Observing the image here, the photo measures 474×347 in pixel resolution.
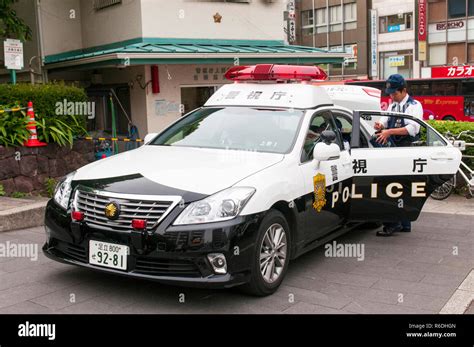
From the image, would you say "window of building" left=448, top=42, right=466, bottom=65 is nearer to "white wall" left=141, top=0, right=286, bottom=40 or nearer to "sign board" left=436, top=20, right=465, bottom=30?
"sign board" left=436, top=20, right=465, bottom=30

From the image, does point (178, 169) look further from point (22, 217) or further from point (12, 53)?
point (12, 53)

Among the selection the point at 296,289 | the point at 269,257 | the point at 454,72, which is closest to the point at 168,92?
the point at 296,289

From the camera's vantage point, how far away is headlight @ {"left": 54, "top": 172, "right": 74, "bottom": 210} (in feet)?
15.5

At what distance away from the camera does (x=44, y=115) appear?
902 cm

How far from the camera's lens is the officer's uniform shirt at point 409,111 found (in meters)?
6.72

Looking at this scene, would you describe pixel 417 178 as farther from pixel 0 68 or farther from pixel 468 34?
pixel 468 34

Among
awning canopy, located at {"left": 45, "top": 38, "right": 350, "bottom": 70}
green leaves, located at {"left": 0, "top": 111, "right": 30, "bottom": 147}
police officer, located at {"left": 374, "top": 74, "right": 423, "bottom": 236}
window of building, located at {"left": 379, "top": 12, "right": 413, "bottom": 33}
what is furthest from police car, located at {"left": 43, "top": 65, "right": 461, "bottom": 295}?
window of building, located at {"left": 379, "top": 12, "right": 413, "bottom": 33}

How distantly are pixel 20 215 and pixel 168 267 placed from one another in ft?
11.3

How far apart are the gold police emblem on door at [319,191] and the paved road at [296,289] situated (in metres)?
0.67

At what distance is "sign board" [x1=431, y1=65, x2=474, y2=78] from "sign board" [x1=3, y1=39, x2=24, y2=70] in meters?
20.4

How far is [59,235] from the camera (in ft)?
15.2

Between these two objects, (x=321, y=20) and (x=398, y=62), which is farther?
(x=321, y=20)

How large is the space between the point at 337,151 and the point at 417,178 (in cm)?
149

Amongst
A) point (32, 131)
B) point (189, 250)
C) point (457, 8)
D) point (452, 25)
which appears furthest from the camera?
point (452, 25)
